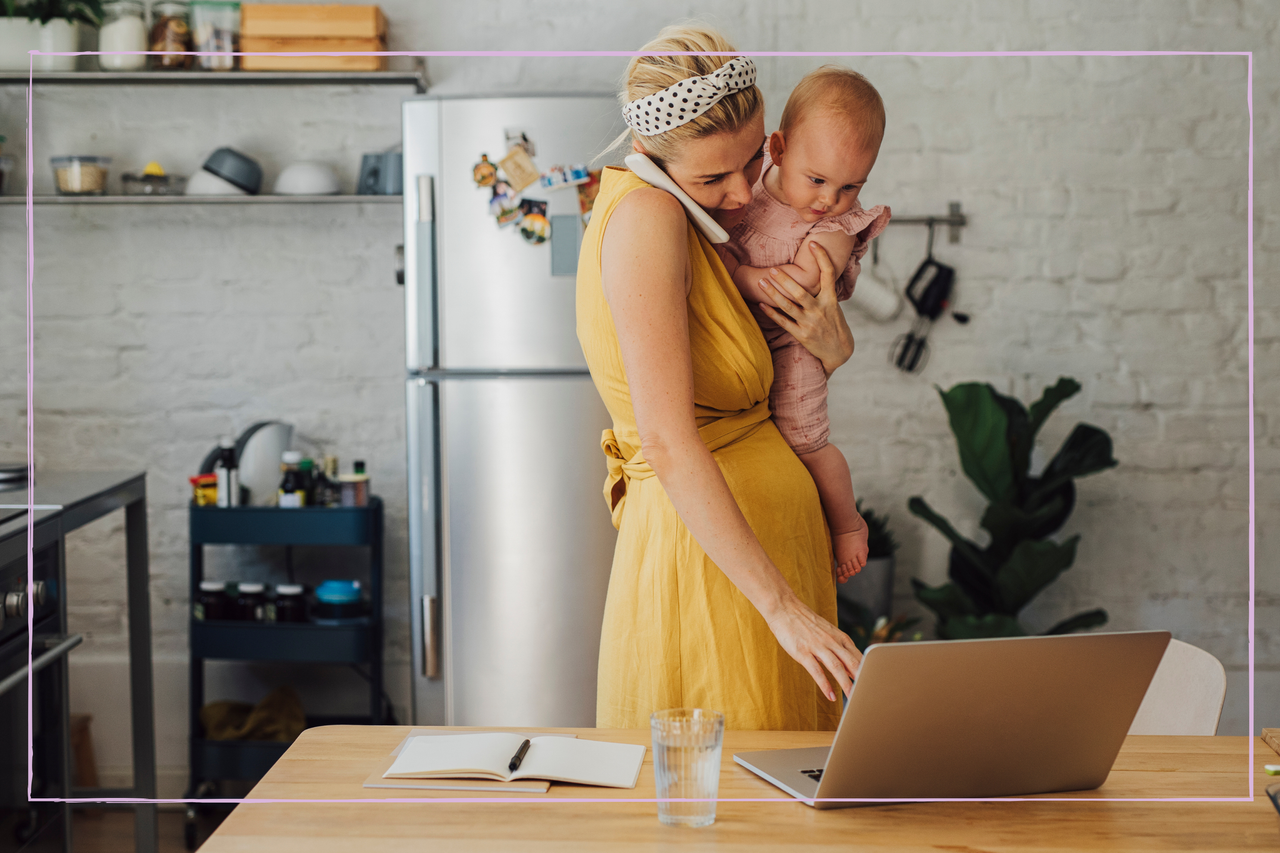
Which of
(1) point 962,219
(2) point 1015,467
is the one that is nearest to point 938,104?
(1) point 962,219

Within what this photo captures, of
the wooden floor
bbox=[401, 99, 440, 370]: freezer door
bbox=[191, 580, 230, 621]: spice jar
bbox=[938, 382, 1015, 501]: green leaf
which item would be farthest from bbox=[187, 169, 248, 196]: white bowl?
bbox=[938, 382, 1015, 501]: green leaf

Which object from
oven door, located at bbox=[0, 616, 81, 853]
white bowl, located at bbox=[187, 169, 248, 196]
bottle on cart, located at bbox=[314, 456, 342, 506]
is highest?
white bowl, located at bbox=[187, 169, 248, 196]

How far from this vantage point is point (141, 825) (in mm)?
1908

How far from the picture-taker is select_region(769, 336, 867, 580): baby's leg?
116 centimetres

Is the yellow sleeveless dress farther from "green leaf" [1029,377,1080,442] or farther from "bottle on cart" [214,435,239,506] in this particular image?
"bottle on cart" [214,435,239,506]

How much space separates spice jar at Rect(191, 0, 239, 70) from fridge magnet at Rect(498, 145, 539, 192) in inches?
28.9

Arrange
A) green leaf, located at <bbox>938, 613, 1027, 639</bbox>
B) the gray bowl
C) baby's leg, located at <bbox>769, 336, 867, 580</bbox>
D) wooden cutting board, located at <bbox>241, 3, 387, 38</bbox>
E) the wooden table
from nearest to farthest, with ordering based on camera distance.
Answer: the wooden table < baby's leg, located at <bbox>769, 336, 867, 580</bbox> < green leaf, located at <bbox>938, 613, 1027, 639</bbox> < wooden cutting board, located at <bbox>241, 3, 387, 38</bbox> < the gray bowl

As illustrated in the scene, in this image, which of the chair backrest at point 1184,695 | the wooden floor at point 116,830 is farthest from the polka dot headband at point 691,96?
the wooden floor at point 116,830

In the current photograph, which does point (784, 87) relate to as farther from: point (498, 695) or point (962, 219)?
point (498, 695)

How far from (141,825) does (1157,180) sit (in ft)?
8.64

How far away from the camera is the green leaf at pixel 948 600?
2.22 metres

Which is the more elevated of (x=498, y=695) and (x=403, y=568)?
(x=403, y=568)

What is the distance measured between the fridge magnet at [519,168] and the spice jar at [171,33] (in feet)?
2.81

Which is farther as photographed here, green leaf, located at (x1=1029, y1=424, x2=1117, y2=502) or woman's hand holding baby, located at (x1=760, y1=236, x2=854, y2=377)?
green leaf, located at (x1=1029, y1=424, x2=1117, y2=502)
